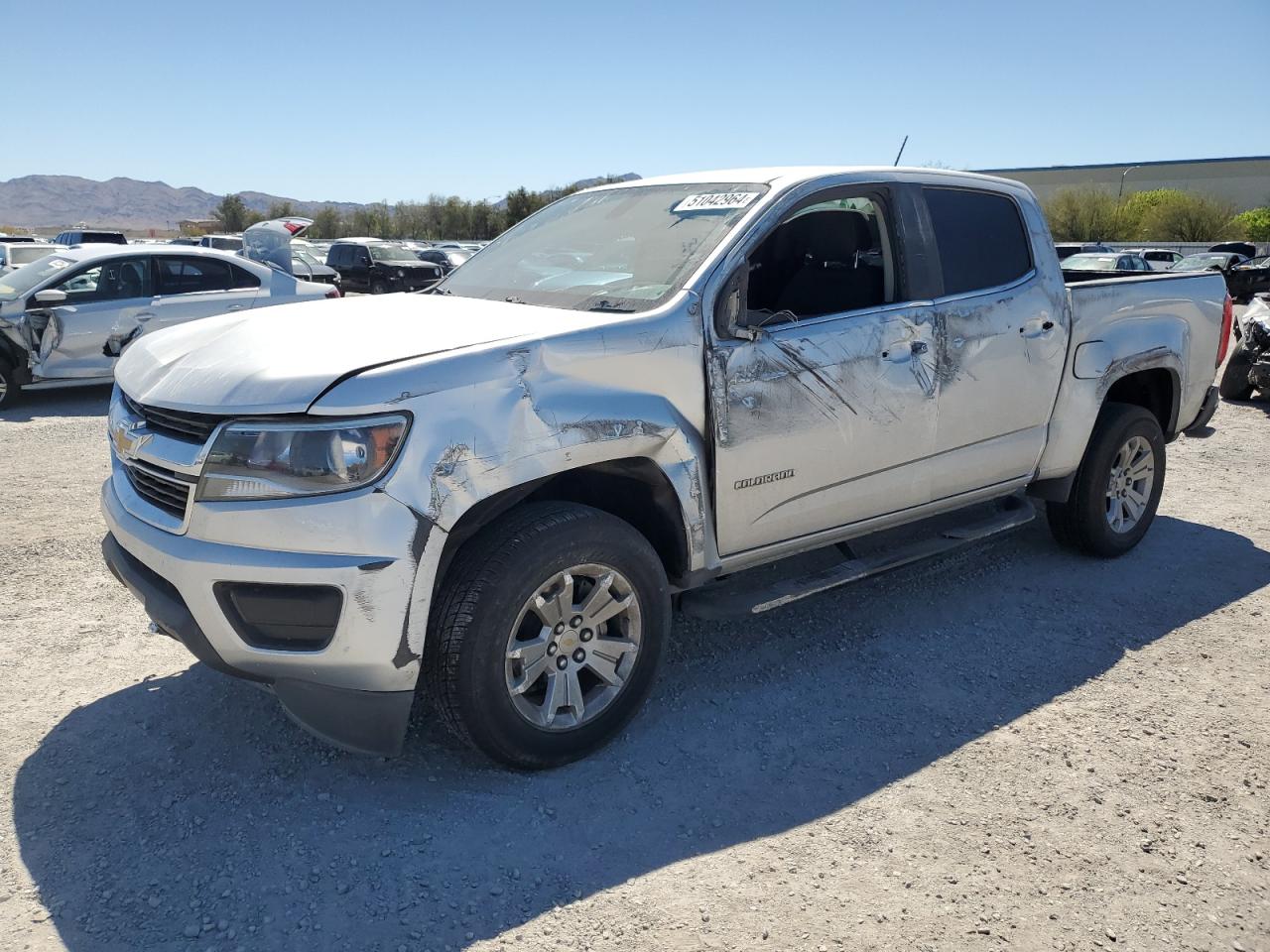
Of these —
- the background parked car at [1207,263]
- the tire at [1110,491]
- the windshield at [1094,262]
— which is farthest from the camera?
the background parked car at [1207,263]

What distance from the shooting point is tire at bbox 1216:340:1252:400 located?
35.3 ft

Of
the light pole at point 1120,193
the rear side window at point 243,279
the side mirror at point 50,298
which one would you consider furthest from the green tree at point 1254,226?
the side mirror at point 50,298

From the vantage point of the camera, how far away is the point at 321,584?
2.77 metres

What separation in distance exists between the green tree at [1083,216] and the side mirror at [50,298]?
170 ft

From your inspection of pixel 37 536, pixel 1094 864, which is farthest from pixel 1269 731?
pixel 37 536

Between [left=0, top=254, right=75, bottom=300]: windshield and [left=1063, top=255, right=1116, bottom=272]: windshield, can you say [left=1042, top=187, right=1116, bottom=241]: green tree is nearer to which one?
[left=1063, top=255, right=1116, bottom=272]: windshield

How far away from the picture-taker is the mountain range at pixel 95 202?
6152 inches

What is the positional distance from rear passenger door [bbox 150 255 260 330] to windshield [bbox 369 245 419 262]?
1664cm

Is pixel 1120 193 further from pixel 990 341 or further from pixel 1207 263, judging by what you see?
pixel 990 341

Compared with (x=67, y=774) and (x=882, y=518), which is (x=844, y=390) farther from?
(x=67, y=774)

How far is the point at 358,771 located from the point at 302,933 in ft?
2.56

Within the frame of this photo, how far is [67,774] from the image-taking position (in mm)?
3244

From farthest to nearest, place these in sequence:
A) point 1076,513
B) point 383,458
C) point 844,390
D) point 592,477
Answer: point 1076,513 → point 844,390 → point 592,477 → point 383,458

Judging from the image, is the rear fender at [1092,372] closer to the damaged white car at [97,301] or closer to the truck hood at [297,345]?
the truck hood at [297,345]
